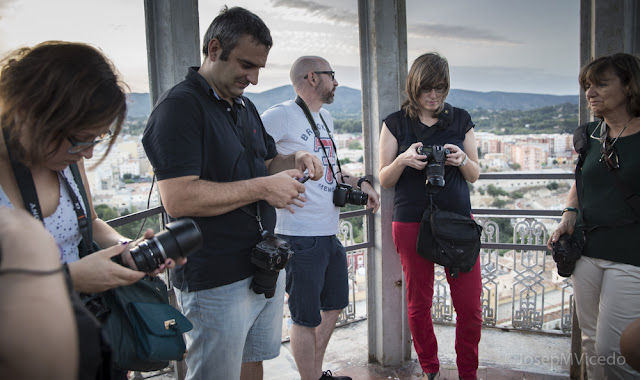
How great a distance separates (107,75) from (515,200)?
2913 millimetres

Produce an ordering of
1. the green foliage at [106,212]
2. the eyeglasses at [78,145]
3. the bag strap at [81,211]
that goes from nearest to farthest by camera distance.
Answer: the eyeglasses at [78,145] < the bag strap at [81,211] < the green foliage at [106,212]

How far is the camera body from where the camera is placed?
246 centimetres

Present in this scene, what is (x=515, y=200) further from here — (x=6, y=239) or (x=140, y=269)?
(x=6, y=239)

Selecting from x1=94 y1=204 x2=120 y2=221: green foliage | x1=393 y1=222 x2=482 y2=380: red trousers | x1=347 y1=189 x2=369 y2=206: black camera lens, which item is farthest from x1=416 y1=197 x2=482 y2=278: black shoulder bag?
x1=94 y1=204 x2=120 y2=221: green foliage

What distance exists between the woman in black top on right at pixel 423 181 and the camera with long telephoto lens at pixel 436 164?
0.05 metres

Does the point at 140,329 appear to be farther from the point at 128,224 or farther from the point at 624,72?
the point at 624,72

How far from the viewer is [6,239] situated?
0.65 meters

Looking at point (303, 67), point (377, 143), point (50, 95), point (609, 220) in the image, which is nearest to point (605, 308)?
point (609, 220)

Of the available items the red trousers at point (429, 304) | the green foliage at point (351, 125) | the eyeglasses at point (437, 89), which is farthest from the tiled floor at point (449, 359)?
the eyeglasses at point (437, 89)

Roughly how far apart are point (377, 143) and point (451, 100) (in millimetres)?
560

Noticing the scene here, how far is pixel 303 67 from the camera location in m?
2.66

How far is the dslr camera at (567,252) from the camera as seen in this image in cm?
227

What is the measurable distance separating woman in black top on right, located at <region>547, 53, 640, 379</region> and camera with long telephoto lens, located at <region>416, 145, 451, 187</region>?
2.42ft

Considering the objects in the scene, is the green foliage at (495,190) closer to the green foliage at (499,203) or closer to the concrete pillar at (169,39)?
the green foliage at (499,203)
